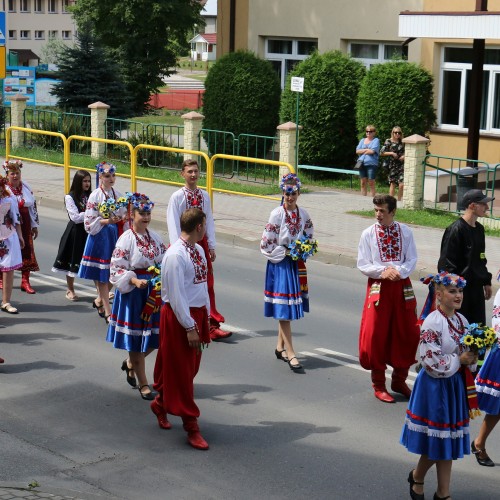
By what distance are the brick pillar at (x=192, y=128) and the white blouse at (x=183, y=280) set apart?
18.0m

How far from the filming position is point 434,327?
288 inches

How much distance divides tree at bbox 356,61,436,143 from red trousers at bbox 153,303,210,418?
16.6 metres

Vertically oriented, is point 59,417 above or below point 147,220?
below

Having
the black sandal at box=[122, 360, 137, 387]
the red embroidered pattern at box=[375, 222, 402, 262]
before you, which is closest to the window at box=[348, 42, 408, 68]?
the red embroidered pattern at box=[375, 222, 402, 262]

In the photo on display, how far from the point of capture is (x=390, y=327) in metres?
9.67

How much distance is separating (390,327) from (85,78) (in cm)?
2477

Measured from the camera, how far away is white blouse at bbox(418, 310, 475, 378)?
7.23 metres

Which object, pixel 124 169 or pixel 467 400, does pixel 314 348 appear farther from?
pixel 124 169

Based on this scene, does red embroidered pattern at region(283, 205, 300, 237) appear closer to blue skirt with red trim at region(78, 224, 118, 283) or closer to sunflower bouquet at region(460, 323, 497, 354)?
blue skirt with red trim at region(78, 224, 118, 283)

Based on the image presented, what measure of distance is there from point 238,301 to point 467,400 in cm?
665

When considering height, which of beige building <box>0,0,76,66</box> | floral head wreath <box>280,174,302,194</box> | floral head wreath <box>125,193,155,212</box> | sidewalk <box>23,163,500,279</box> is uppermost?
beige building <box>0,0,76,66</box>

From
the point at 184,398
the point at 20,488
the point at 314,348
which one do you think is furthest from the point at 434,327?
the point at 314,348

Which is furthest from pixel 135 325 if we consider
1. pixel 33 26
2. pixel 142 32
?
pixel 33 26

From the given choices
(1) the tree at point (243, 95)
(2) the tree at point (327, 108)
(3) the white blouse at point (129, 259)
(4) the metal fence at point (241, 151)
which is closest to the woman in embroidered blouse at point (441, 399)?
(3) the white blouse at point (129, 259)
